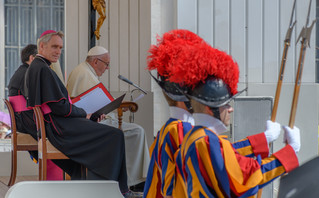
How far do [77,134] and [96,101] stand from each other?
0.29 metres

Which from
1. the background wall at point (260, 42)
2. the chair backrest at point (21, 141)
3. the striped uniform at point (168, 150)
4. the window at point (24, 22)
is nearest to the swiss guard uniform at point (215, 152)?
the striped uniform at point (168, 150)

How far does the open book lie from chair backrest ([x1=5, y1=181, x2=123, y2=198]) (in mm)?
1660

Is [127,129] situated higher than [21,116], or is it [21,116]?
[21,116]

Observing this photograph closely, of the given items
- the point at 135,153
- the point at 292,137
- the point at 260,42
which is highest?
the point at 260,42

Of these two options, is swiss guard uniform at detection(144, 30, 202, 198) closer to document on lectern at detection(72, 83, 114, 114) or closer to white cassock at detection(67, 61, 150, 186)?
document on lectern at detection(72, 83, 114, 114)

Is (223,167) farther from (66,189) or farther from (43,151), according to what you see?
(43,151)

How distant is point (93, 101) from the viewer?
4367mm

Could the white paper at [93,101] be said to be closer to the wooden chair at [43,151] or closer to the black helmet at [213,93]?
the wooden chair at [43,151]

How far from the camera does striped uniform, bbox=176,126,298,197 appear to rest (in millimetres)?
1938

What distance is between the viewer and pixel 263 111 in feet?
12.3

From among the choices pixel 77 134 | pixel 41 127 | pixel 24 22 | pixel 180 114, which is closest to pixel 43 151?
pixel 41 127

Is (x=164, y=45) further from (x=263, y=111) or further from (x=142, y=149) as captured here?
(x=142, y=149)

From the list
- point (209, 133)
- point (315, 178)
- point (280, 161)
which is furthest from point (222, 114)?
point (315, 178)

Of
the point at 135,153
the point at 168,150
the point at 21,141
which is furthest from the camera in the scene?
the point at 135,153
